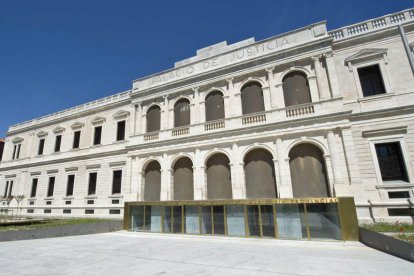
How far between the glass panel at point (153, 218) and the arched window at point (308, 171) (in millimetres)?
9103

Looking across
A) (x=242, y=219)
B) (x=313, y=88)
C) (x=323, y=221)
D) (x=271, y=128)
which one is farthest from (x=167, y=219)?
(x=313, y=88)

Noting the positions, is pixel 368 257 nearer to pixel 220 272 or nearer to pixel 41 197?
pixel 220 272

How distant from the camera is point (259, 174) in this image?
15.9m

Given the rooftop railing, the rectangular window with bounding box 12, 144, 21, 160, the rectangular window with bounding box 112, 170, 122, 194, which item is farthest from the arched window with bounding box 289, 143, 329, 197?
the rectangular window with bounding box 12, 144, 21, 160

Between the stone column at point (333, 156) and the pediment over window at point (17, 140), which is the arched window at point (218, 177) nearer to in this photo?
the stone column at point (333, 156)

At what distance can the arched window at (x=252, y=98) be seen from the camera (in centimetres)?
1711

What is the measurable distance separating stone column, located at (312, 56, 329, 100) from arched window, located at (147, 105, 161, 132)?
12997mm

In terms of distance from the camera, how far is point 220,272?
6617 mm

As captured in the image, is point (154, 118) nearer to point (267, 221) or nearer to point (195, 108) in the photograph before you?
point (195, 108)

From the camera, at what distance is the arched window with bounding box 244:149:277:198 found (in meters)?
15.4

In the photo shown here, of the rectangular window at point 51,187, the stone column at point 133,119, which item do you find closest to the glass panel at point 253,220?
the stone column at point 133,119

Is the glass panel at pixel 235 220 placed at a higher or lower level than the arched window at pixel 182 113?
lower

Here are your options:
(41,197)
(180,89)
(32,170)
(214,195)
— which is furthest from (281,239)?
(32,170)

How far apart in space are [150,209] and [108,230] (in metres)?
3.47
